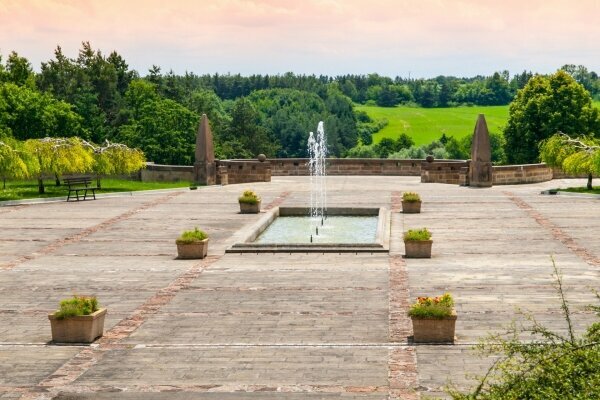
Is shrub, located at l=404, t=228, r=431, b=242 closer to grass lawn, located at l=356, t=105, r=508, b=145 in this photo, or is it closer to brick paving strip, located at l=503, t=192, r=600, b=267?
brick paving strip, located at l=503, t=192, r=600, b=267

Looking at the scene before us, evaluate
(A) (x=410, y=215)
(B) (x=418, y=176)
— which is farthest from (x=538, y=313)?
(B) (x=418, y=176)

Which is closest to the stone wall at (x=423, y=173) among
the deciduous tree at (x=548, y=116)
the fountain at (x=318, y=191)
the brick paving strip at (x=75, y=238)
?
the fountain at (x=318, y=191)

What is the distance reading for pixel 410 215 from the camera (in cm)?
3506

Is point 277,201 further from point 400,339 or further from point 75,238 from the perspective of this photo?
point 400,339

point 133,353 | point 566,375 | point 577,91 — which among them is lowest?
point 133,353

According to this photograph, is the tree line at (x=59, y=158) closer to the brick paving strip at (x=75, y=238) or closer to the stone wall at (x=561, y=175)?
the brick paving strip at (x=75, y=238)

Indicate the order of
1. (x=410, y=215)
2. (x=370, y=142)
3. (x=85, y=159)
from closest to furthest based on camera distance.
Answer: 1. (x=410, y=215)
2. (x=85, y=159)
3. (x=370, y=142)

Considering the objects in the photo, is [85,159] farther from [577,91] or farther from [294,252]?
[577,91]

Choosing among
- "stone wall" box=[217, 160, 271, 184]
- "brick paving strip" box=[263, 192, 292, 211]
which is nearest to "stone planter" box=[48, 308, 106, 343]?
"brick paving strip" box=[263, 192, 292, 211]

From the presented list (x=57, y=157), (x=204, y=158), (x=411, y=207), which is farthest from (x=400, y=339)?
(x=204, y=158)

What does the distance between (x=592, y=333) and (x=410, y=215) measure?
2448 centimetres

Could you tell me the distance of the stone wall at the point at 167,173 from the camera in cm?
4888

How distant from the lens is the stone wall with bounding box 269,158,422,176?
53.8m

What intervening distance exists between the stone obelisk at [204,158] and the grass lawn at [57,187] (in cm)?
82
